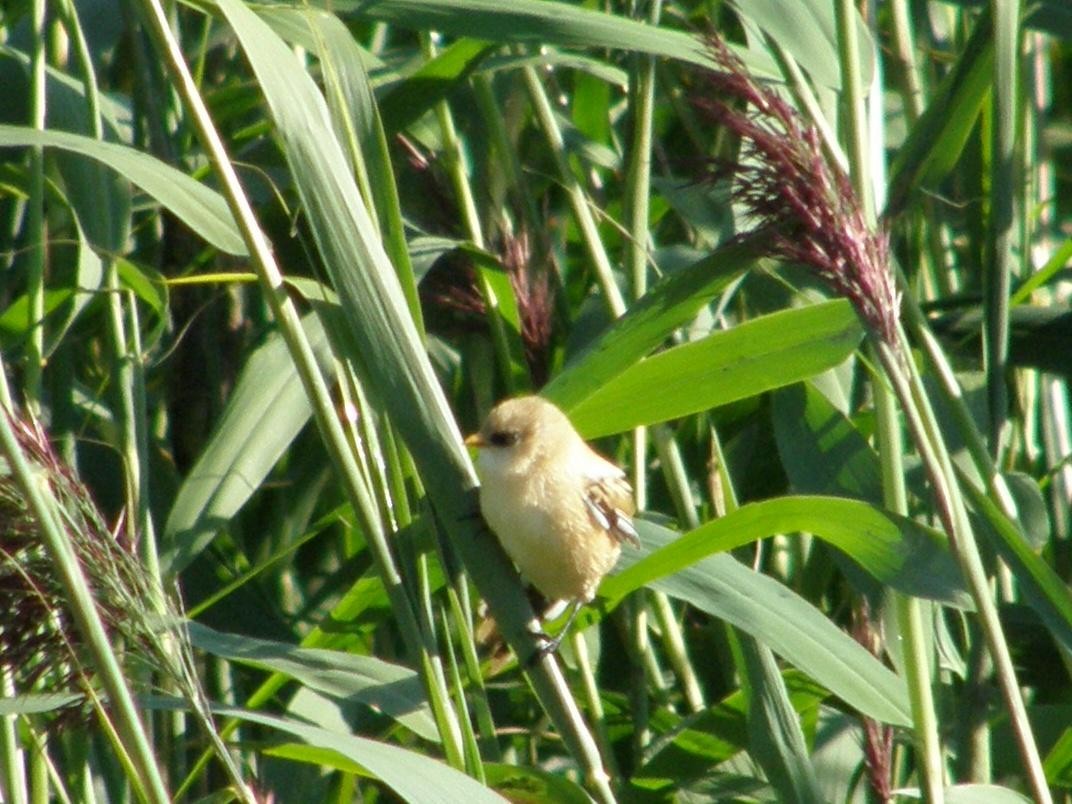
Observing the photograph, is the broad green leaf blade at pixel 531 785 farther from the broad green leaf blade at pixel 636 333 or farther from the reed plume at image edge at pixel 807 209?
the reed plume at image edge at pixel 807 209

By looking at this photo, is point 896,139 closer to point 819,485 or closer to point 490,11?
point 819,485

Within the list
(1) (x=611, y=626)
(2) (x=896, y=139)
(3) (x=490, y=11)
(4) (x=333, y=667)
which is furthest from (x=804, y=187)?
(2) (x=896, y=139)

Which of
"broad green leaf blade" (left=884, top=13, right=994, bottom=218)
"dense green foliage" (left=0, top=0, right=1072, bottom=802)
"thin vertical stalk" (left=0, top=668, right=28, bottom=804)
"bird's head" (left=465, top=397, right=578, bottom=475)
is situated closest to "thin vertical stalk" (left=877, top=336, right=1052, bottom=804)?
A: "dense green foliage" (left=0, top=0, right=1072, bottom=802)

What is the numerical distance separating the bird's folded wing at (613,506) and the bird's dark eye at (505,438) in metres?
0.16

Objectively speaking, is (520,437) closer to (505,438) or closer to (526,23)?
(505,438)

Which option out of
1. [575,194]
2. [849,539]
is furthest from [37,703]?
[575,194]

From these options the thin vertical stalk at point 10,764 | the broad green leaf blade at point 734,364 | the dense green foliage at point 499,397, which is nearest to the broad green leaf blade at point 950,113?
the dense green foliage at point 499,397

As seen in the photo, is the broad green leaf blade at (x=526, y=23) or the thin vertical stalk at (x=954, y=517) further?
the broad green leaf blade at (x=526, y=23)

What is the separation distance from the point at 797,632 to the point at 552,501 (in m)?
0.45

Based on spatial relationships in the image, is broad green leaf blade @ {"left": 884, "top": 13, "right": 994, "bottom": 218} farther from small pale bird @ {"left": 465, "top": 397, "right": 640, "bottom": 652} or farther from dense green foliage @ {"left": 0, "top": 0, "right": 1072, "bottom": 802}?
small pale bird @ {"left": 465, "top": 397, "right": 640, "bottom": 652}

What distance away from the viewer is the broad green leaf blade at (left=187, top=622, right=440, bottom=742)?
1.78 meters

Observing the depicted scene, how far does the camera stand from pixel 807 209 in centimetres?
145

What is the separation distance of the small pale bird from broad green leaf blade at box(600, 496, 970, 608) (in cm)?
20

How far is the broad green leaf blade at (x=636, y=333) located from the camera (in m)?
1.84
